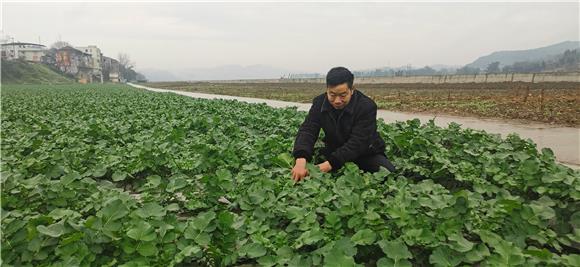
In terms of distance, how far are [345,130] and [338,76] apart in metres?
0.70

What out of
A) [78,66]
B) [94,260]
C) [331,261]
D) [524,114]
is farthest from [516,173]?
[78,66]

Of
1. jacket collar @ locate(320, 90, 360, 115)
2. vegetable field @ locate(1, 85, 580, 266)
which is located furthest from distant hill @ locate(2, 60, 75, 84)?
jacket collar @ locate(320, 90, 360, 115)

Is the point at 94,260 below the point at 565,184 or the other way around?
below

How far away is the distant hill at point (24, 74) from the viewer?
213ft

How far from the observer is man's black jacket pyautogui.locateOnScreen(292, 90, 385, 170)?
402cm

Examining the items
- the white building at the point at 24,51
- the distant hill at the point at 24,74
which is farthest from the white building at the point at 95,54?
the distant hill at the point at 24,74

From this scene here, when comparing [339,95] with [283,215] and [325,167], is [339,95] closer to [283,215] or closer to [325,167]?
[325,167]

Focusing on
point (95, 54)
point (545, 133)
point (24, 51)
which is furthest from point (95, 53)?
point (545, 133)

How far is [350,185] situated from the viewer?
3.22 metres

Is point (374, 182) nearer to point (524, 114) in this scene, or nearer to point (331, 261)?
point (331, 261)

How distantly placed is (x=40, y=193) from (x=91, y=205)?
1.67 ft

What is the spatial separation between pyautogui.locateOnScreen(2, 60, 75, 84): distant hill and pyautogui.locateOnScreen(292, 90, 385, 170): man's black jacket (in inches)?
2860

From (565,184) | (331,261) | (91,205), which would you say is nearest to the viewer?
(331,261)

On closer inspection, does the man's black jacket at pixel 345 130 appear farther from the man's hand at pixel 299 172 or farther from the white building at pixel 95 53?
the white building at pixel 95 53
